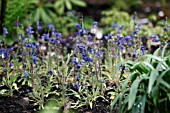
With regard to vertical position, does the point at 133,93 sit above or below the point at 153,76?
below

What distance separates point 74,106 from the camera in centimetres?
422

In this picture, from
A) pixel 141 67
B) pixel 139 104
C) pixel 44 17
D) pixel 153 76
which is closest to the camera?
pixel 153 76

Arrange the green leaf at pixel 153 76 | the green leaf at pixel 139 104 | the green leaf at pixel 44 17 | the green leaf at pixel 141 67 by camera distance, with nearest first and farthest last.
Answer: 1. the green leaf at pixel 153 76
2. the green leaf at pixel 139 104
3. the green leaf at pixel 141 67
4. the green leaf at pixel 44 17

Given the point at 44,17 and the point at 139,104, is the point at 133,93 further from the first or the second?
the point at 44,17

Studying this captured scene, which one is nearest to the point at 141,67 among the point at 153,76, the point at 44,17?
the point at 153,76

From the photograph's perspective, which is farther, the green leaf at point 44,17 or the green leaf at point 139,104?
the green leaf at point 44,17

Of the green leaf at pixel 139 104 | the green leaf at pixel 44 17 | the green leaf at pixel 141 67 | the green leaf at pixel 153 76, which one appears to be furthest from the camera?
the green leaf at pixel 44 17

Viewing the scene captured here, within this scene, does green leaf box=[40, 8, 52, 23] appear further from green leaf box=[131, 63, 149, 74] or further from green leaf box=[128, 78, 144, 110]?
green leaf box=[128, 78, 144, 110]

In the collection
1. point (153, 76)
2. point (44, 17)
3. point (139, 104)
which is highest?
point (44, 17)

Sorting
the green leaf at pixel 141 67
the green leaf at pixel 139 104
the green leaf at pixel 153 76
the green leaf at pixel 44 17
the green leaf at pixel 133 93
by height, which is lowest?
the green leaf at pixel 139 104

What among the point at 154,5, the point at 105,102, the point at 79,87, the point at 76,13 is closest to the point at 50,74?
the point at 79,87

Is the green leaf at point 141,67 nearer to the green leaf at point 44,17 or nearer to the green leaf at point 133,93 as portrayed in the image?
the green leaf at point 133,93

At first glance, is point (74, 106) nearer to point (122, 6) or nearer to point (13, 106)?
point (13, 106)

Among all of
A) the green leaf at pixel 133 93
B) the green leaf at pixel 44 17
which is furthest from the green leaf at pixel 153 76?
the green leaf at pixel 44 17
